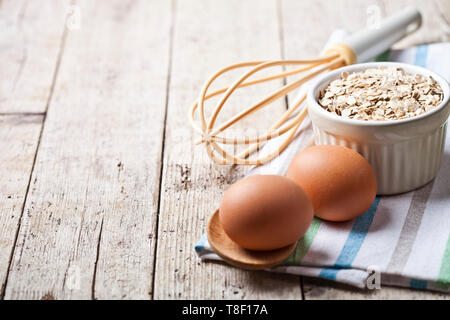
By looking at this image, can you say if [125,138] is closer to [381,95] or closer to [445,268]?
Result: [381,95]

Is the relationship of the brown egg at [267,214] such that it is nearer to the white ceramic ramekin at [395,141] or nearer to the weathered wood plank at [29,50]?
the white ceramic ramekin at [395,141]

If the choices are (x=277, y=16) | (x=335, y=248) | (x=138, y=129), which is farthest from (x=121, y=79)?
(x=335, y=248)

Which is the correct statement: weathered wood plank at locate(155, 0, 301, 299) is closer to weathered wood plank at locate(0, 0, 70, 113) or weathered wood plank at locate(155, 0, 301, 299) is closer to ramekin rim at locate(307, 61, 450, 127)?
ramekin rim at locate(307, 61, 450, 127)

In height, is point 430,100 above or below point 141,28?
above

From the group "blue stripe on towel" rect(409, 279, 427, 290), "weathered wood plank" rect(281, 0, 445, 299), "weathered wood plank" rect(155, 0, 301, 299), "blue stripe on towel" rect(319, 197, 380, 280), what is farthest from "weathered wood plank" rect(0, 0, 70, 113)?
"blue stripe on towel" rect(409, 279, 427, 290)

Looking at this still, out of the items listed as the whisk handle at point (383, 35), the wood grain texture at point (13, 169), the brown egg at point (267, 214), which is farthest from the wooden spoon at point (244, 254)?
the whisk handle at point (383, 35)
